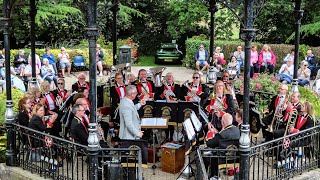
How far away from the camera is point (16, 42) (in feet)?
102

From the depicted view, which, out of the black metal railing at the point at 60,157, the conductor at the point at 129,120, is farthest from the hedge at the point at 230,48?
the black metal railing at the point at 60,157

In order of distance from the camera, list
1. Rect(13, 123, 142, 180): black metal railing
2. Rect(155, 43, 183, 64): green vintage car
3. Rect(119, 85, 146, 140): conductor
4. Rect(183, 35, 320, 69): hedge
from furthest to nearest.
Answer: Rect(155, 43, 183, 64): green vintage car, Rect(183, 35, 320, 69): hedge, Rect(119, 85, 146, 140): conductor, Rect(13, 123, 142, 180): black metal railing

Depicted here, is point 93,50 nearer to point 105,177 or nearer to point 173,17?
point 105,177

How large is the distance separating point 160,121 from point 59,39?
73.3 ft

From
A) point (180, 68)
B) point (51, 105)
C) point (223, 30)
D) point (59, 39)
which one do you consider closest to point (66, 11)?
point (59, 39)

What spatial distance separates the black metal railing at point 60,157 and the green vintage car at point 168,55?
22.1 meters

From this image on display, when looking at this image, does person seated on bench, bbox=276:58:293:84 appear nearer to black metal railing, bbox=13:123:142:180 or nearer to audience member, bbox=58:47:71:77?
audience member, bbox=58:47:71:77

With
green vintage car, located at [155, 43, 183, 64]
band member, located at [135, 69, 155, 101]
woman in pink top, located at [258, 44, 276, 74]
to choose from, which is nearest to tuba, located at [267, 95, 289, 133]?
band member, located at [135, 69, 155, 101]

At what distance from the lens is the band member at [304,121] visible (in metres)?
10.3

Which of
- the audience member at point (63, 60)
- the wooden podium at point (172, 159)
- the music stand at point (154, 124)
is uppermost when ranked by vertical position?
the audience member at point (63, 60)

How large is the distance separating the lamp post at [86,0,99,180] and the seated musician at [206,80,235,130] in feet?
9.21

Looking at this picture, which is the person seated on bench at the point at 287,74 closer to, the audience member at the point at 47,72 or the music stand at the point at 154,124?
the audience member at the point at 47,72

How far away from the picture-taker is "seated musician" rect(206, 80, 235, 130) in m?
10.7

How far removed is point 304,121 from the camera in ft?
34.1
